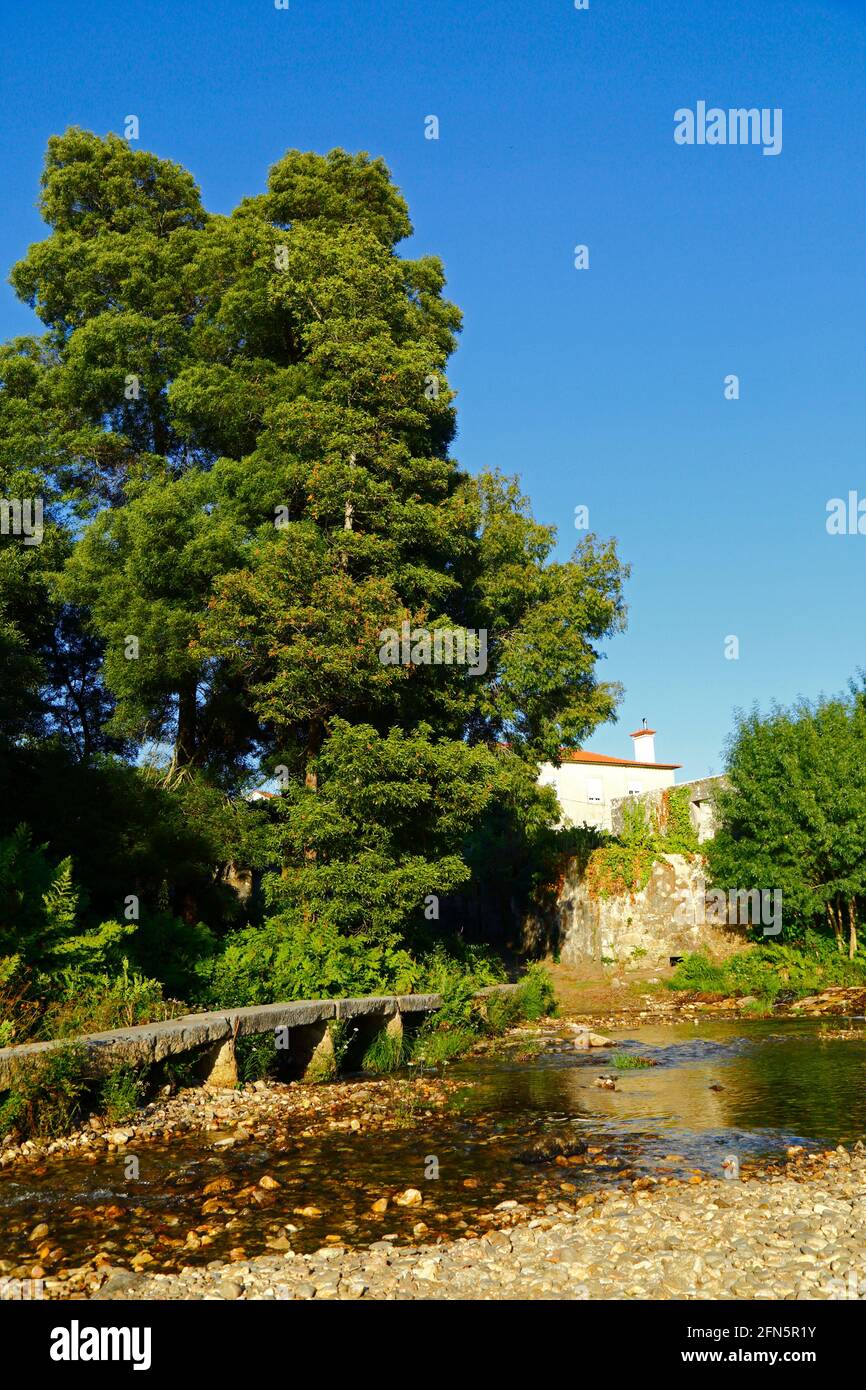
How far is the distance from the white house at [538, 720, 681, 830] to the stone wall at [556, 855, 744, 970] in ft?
66.5

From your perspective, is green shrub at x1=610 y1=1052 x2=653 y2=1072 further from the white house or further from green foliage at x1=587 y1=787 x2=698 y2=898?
the white house

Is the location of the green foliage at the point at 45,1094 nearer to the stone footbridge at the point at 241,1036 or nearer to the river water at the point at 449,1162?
the stone footbridge at the point at 241,1036

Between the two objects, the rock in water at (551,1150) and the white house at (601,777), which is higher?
the white house at (601,777)

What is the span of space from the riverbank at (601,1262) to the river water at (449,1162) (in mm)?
443

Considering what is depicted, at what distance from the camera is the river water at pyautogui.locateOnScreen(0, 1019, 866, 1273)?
22.1 ft

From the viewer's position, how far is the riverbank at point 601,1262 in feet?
17.5

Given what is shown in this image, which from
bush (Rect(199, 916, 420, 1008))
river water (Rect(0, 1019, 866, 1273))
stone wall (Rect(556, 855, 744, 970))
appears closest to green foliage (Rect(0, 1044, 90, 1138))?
river water (Rect(0, 1019, 866, 1273))

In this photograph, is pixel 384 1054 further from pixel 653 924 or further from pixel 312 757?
pixel 653 924

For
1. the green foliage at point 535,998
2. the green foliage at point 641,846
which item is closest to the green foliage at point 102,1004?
the green foliage at point 535,998

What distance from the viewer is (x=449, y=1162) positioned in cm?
883

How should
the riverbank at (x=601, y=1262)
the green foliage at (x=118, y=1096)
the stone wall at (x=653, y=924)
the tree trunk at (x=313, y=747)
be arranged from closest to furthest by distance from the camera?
the riverbank at (x=601, y=1262), the green foliage at (x=118, y=1096), the tree trunk at (x=313, y=747), the stone wall at (x=653, y=924)

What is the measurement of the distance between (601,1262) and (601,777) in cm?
4667

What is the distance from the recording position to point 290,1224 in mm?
6887
